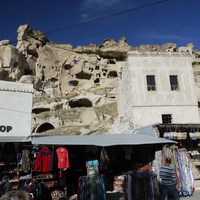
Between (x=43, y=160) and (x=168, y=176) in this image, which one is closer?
(x=168, y=176)

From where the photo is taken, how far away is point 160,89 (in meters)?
13.8

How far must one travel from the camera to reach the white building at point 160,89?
43.9 feet

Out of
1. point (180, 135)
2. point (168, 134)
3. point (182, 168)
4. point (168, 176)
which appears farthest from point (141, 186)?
point (180, 135)

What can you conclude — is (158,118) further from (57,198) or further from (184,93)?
(57,198)

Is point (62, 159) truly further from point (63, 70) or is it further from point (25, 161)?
point (63, 70)

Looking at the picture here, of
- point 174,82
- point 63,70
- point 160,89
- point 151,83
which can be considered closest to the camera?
point 160,89

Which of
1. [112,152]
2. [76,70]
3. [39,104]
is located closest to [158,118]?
[112,152]

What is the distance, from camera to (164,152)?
8352mm

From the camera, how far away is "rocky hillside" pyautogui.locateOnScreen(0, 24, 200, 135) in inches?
1281

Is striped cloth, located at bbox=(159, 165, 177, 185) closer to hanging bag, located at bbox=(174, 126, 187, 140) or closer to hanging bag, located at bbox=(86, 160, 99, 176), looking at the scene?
hanging bag, located at bbox=(86, 160, 99, 176)

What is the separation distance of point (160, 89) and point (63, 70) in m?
37.2

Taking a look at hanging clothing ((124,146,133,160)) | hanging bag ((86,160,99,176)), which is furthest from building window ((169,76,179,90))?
hanging bag ((86,160,99,176))

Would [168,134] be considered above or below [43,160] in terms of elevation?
above

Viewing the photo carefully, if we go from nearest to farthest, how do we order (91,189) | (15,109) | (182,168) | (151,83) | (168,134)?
(91,189) → (182,168) → (168,134) → (15,109) → (151,83)
